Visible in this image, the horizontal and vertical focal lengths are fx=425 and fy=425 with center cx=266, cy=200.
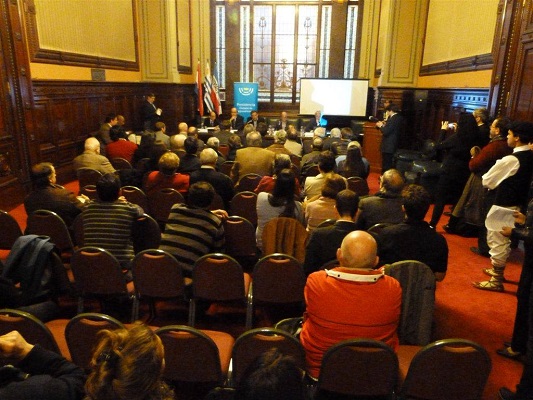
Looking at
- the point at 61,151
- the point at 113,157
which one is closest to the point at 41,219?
the point at 113,157

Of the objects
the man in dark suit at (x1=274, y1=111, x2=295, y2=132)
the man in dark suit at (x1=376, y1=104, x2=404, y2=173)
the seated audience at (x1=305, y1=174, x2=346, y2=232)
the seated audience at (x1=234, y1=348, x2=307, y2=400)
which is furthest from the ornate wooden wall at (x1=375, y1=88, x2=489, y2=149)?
the seated audience at (x1=234, y1=348, x2=307, y2=400)

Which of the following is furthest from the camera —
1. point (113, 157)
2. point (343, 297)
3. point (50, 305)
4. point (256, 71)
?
point (256, 71)

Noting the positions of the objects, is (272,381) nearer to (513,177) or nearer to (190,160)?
(513,177)

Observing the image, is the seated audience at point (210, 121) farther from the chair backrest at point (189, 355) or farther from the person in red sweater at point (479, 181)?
the chair backrest at point (189, 355)

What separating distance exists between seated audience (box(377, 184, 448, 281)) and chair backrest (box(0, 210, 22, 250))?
2.80 meters

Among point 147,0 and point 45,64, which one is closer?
point 45,64

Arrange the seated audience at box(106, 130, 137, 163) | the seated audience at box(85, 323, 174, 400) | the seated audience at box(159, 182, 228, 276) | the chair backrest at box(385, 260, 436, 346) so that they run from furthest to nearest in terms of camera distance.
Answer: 1. the seated audience at box(106, 130, 137, 163)
2. the seated audience at box(159, 182, 228, 276)
3. the chair backrest at box(385, 260, 436, 346)
4. the seated audience at box(85, 323, 174, 400)

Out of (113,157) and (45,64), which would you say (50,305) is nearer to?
(113,157)

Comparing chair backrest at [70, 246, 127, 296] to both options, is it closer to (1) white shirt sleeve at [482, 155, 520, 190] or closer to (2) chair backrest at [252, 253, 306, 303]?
(2) chair backrest at [252, 253, 306, 303]

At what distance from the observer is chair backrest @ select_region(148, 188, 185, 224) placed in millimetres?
4016

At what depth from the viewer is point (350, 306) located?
6.14ft

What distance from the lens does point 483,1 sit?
6.44 metres

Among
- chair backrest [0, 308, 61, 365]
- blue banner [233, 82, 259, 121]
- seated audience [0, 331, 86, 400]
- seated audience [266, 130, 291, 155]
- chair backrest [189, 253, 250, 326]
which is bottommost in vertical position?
chair backrest [189, 253, 250, 326]

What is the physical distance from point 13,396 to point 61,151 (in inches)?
250
